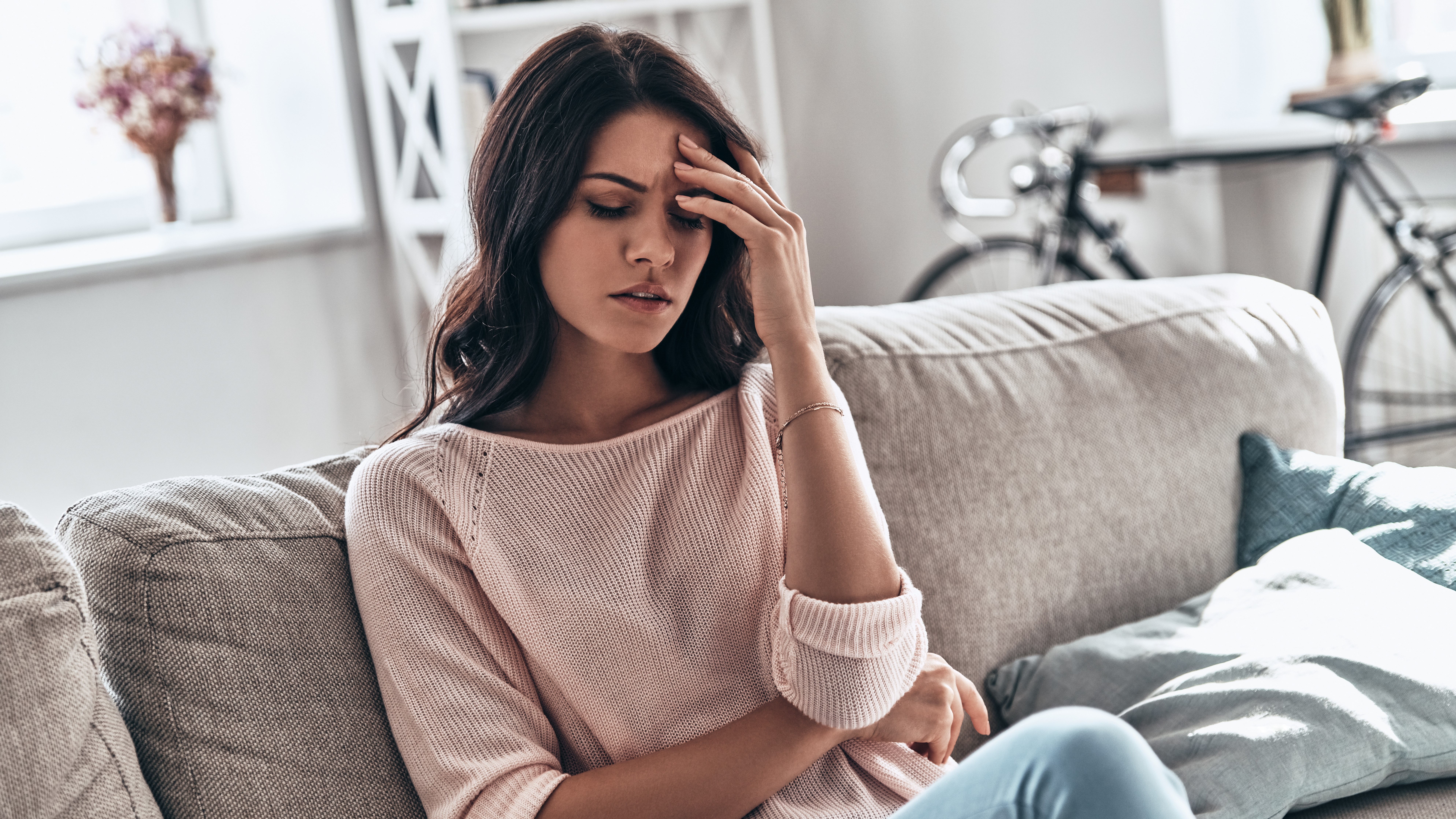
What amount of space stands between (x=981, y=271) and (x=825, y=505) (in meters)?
2.83

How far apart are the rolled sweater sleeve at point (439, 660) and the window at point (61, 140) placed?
7.65 ft

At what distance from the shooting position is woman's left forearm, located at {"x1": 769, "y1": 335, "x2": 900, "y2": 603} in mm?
1055

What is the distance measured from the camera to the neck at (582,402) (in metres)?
1.19

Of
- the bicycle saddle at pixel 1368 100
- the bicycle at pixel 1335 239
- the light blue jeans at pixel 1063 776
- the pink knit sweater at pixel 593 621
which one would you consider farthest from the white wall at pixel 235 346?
the bicycle saddle at pixel 1368 100

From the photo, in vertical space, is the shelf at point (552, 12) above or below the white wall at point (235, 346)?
above

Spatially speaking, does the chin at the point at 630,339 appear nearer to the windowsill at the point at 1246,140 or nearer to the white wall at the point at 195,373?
the white wall at the point at 195,373

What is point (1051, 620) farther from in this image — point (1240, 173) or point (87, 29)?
point (87, 29)

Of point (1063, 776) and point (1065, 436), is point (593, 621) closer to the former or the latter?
point (1063, 776)

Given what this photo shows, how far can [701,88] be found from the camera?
3.78 feet

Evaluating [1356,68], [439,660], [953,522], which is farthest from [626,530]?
[1356,68]

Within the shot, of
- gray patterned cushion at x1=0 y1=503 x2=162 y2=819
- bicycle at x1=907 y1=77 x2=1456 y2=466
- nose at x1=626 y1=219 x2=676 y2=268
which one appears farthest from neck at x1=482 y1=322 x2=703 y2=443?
bicycle at x1=907 y1=77 x2=1456 y2=466

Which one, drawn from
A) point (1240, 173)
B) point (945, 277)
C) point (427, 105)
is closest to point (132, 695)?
point (427, 105)

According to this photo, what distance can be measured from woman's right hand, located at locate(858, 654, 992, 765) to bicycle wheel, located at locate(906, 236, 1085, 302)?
2.36 m

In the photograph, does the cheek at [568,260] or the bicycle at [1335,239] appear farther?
the bicycle at [1335,239]
